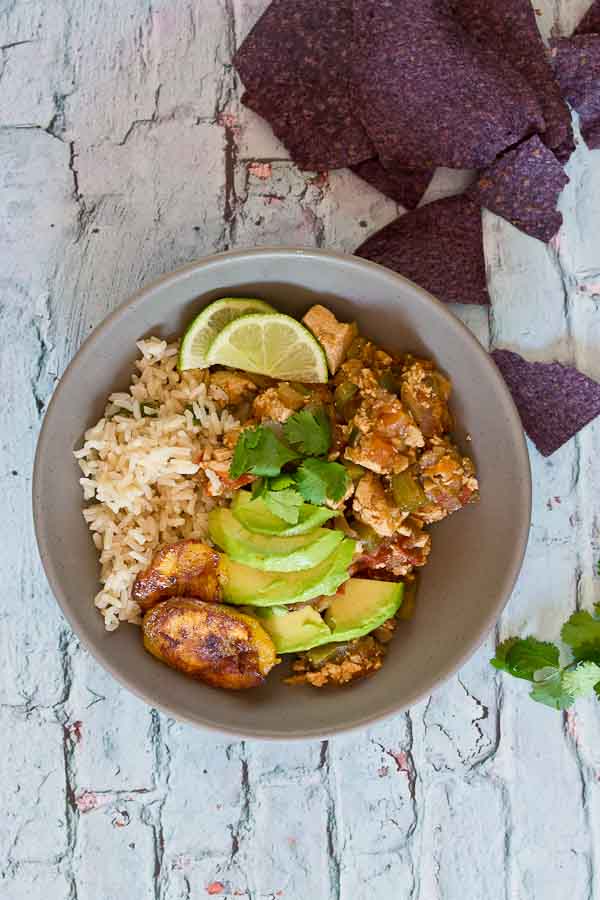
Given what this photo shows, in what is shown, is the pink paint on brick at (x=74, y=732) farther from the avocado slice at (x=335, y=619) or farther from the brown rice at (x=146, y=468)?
the avocado slice at (x=335, y=619)

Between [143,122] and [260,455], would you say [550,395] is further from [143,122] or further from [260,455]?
[143,122]

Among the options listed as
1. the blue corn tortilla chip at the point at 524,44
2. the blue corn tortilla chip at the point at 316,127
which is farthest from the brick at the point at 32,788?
the blue corn tortilla chip at the point at 524,44

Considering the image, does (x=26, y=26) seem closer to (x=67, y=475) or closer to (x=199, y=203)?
(x=199, y=203)

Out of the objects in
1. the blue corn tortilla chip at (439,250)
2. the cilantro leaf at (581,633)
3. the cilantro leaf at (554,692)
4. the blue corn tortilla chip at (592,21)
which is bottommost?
the cilantro leaf at (554,692)

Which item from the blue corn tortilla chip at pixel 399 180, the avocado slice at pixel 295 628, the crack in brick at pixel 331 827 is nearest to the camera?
the avocado slice at pixel 295 628

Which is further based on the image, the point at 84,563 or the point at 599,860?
the point at 599,860

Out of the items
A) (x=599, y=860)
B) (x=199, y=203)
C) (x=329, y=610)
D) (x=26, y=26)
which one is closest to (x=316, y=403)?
(x=329, y=610)
